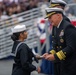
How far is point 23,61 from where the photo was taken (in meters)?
7.08

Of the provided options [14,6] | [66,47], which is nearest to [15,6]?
[14,6]

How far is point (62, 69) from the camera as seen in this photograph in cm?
660

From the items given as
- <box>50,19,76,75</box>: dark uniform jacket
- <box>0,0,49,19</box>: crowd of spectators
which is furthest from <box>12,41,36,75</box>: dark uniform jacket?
<box>0,0,49,19</box>: crowd of spectators

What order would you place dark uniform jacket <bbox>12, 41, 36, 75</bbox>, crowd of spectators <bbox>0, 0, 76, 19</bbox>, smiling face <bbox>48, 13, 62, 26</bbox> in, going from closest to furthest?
smiling face <bbox>48, 13, 62, 26</bbox>, dark uniform jacket <bbox>12, 41, 36, 75</bbox>, crowd of spectators <bbox>0, 0, 76, 19</bbox>

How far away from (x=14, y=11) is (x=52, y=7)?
32.1ft

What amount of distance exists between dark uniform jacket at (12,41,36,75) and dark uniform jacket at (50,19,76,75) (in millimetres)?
662

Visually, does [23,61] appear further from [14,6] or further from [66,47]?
→ [14,6]

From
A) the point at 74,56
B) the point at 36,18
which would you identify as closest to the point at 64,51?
the point at 74,56

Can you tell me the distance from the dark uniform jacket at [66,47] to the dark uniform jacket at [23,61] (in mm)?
662

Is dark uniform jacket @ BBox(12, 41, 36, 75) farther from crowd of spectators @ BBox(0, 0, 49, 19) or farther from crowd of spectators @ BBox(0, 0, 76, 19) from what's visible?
crowd of spectators @ BBox(0, 0, 49, 19)

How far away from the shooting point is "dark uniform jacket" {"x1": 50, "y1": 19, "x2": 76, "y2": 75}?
6.23m

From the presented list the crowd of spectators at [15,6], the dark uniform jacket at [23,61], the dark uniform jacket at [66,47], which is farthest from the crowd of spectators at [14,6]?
the dark uniform jacket at [66,47]

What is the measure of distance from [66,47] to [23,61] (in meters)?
1.10

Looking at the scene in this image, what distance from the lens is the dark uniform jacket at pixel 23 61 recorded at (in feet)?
23.3
